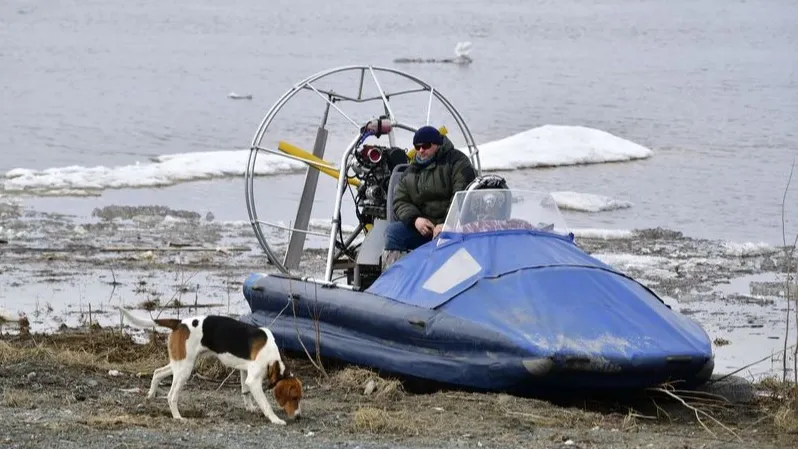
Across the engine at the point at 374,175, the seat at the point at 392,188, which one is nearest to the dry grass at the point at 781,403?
the seat at the point at 392,188

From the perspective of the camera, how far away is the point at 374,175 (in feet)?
33.5

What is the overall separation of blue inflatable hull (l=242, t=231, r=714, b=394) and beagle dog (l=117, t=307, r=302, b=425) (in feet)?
3.73

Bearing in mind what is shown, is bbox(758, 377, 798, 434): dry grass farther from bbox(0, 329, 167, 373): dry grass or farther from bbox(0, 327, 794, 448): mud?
bbox(0, 329, 167, 373): dry grass

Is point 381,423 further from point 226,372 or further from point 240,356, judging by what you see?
point 226,372

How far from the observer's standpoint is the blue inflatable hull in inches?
298

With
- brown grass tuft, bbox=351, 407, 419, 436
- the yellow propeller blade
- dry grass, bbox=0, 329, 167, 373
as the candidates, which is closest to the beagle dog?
brown grass tuft, bbox=351, 407, 419, 436

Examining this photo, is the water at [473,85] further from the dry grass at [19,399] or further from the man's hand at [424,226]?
the dry grass at [19,399]

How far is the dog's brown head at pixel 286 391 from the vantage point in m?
7.00

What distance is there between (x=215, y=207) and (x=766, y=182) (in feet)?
28.1

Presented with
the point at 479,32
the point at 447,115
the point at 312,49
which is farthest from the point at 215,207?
the point at 479,32

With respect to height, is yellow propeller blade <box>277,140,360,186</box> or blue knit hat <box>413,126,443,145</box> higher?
blue knit hat <box>413,126,443,145</box>

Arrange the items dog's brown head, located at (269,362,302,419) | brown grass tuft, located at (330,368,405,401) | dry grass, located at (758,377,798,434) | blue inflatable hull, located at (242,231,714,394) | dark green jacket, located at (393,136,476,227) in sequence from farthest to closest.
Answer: dark green jacket, located at (393,136,476,227) < brown grass tuft, located at (330,368,405,401) < blue inflatable hull, located at (242,231,714,394) < dry grass, located at (758,377,798,434) < dog's brown head, located at (269,362,302,419)

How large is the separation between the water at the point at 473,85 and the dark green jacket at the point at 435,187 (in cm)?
742

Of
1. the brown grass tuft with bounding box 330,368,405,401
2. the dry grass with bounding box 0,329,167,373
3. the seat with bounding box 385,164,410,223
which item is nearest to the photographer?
the brown grass tuft with bounding box 330,368,405,401
